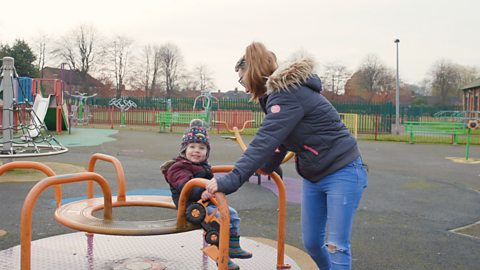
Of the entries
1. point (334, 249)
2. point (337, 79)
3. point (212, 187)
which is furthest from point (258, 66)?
point (337, 79)

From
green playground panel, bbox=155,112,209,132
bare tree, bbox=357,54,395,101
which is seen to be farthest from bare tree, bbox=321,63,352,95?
green playground panel, bbox=155,112,209,132

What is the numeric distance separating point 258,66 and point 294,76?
0.78ft

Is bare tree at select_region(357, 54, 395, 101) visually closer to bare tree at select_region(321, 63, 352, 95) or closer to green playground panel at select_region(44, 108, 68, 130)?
bare tree at select_region(321, 63, 352, 95)

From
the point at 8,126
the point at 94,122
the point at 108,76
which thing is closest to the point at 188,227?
the point at 8,126

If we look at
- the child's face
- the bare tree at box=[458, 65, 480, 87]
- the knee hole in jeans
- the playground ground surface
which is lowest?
the playground ground surface

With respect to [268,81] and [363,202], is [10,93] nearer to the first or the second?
[363,202]

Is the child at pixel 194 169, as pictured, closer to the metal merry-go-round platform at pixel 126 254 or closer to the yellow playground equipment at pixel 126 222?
the yellow playground equipment at pixel 126 222

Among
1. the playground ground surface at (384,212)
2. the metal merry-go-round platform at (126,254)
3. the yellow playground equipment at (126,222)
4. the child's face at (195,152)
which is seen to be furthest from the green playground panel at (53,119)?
the child's face at (195,152)

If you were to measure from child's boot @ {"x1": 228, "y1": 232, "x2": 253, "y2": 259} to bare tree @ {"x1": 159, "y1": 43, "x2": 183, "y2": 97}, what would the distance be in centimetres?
5470

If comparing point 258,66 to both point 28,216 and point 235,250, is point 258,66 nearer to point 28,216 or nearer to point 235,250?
point 235,250

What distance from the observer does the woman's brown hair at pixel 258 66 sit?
252 cm

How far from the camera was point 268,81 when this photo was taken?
2441mm

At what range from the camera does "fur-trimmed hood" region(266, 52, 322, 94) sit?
7.82 feet

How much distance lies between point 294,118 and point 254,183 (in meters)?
5.33
